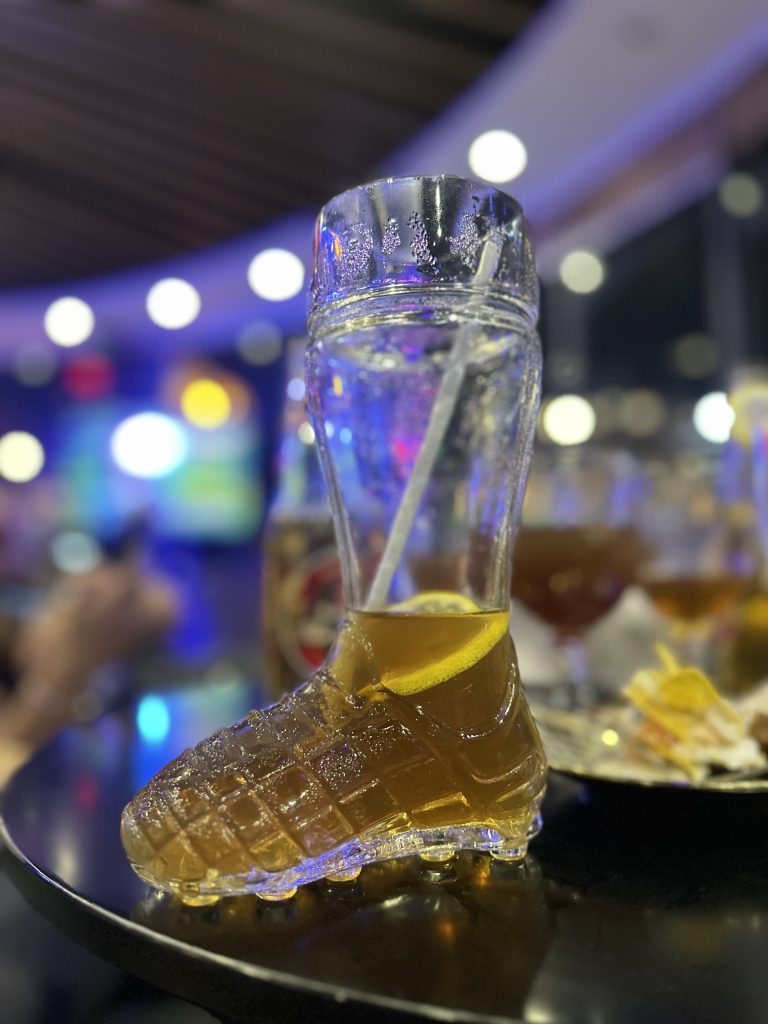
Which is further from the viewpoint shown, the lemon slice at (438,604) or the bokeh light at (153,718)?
Result: the bokeh light at (153,718)

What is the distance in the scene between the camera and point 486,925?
342mm

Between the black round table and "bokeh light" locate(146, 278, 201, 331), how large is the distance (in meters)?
5.39

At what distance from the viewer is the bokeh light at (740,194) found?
123 inches

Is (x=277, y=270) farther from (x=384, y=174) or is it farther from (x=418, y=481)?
(x=418, y=481)

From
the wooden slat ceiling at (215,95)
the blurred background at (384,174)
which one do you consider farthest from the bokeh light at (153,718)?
the wooden slat ceiling at (215,95)

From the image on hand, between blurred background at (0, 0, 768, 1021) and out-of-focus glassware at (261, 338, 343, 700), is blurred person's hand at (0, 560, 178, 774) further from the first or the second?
out-of-focus glassware at (261, 338, 343, 700)

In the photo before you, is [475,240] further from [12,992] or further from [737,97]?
[737,97]

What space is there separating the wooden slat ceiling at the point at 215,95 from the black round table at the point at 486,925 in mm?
2635

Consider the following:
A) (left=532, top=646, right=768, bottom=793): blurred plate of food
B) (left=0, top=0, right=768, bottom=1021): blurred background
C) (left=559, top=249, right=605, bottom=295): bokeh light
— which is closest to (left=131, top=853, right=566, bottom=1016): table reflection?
(left=532, top=646, right=768, bottom=793): blurred plate of food

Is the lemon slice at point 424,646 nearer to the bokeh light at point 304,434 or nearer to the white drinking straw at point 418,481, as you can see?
the white drinking straw at point 418,481

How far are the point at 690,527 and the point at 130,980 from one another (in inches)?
39.3

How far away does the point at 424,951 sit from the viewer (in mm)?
316

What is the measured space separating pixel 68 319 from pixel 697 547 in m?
5.54

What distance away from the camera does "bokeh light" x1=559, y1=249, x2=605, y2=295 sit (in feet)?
13.3
